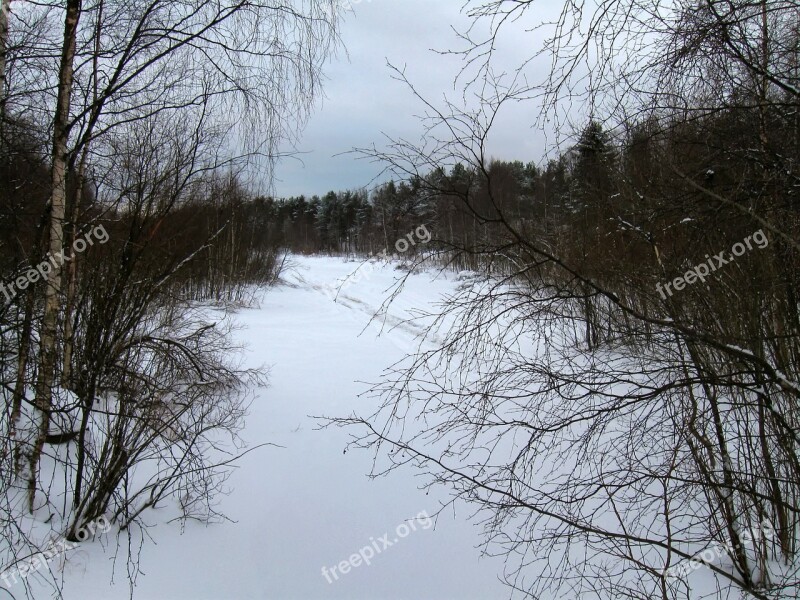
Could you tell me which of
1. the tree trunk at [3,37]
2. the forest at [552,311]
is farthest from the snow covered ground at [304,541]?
the tree trunk at [3,37]

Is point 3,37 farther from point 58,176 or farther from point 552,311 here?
point 552,311

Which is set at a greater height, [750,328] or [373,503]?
[750,328]

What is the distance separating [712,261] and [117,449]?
4.33m

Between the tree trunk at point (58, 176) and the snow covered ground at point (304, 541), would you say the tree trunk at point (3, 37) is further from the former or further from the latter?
the snow covered ground at point (304, 541)

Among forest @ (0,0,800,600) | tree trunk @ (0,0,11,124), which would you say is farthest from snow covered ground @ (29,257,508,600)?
tree trunk @ (0,0,11,124)

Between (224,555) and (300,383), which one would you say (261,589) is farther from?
(300,383)

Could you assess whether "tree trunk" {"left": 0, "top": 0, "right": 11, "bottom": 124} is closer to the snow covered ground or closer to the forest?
the forest

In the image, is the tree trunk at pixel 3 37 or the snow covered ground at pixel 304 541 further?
the snow covered ground at pixel 304 541

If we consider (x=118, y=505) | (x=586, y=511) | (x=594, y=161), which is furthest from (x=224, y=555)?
(x=594, y=161)

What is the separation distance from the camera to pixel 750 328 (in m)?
2.88

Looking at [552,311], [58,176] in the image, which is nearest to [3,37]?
[58,176]

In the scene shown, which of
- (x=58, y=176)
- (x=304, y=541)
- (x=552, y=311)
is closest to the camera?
(x=552, y=311)

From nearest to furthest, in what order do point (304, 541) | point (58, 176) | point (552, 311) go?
point (552, 311) < point (58, 176) < point (304, 541)

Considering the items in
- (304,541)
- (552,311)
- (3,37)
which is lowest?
(304,541)
